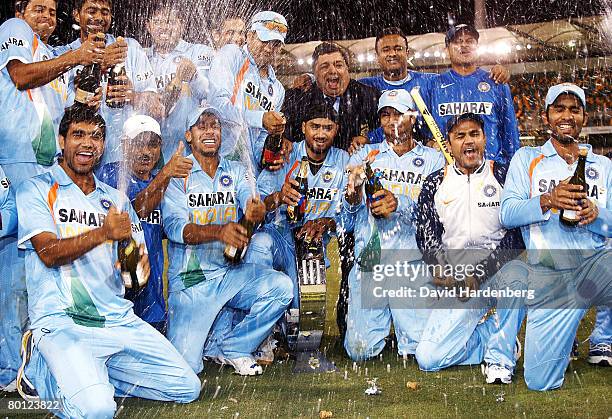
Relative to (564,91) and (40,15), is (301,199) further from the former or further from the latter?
(40,15)

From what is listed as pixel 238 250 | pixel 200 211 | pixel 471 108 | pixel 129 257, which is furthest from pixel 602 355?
pixel 129 257

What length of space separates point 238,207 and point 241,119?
0.41 metres

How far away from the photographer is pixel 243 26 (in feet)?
12.8

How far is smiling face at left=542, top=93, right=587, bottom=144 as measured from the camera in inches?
141

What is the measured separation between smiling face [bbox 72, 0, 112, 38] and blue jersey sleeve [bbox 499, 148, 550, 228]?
75.1 inches

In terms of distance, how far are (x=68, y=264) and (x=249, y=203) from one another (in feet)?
2.94

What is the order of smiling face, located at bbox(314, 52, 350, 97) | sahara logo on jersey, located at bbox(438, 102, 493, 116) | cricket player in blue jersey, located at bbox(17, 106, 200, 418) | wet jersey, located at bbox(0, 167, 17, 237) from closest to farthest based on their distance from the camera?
cricket player in blue jersey, located at bbox(17, 106, 200, 418)
wet jersey, located at bbox(0, 167, 17, 237)
sahara logo on jersey, located at bbox(438, 102, 493, 116)
smiling face, located at bbox(314, 52, 350, 97)

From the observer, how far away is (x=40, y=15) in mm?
3664

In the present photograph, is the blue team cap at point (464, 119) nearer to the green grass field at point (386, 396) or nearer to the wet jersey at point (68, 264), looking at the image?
the green grass field at point (386, 396)

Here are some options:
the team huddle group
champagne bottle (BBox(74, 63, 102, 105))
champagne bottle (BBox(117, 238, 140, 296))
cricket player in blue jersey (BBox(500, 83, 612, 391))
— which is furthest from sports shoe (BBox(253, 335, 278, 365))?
champagne bottle (BBox(74, 63, 102, 105))

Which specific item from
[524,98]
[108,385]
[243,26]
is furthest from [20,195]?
[524,98]

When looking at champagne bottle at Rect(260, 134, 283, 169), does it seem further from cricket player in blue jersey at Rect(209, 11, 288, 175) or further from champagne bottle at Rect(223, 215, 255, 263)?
champagne bottle at Rect(223, 215, 255, 263)

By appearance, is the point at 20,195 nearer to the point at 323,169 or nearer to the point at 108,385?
the point at 108,385

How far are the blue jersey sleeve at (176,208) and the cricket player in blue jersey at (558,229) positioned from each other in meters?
1.45
